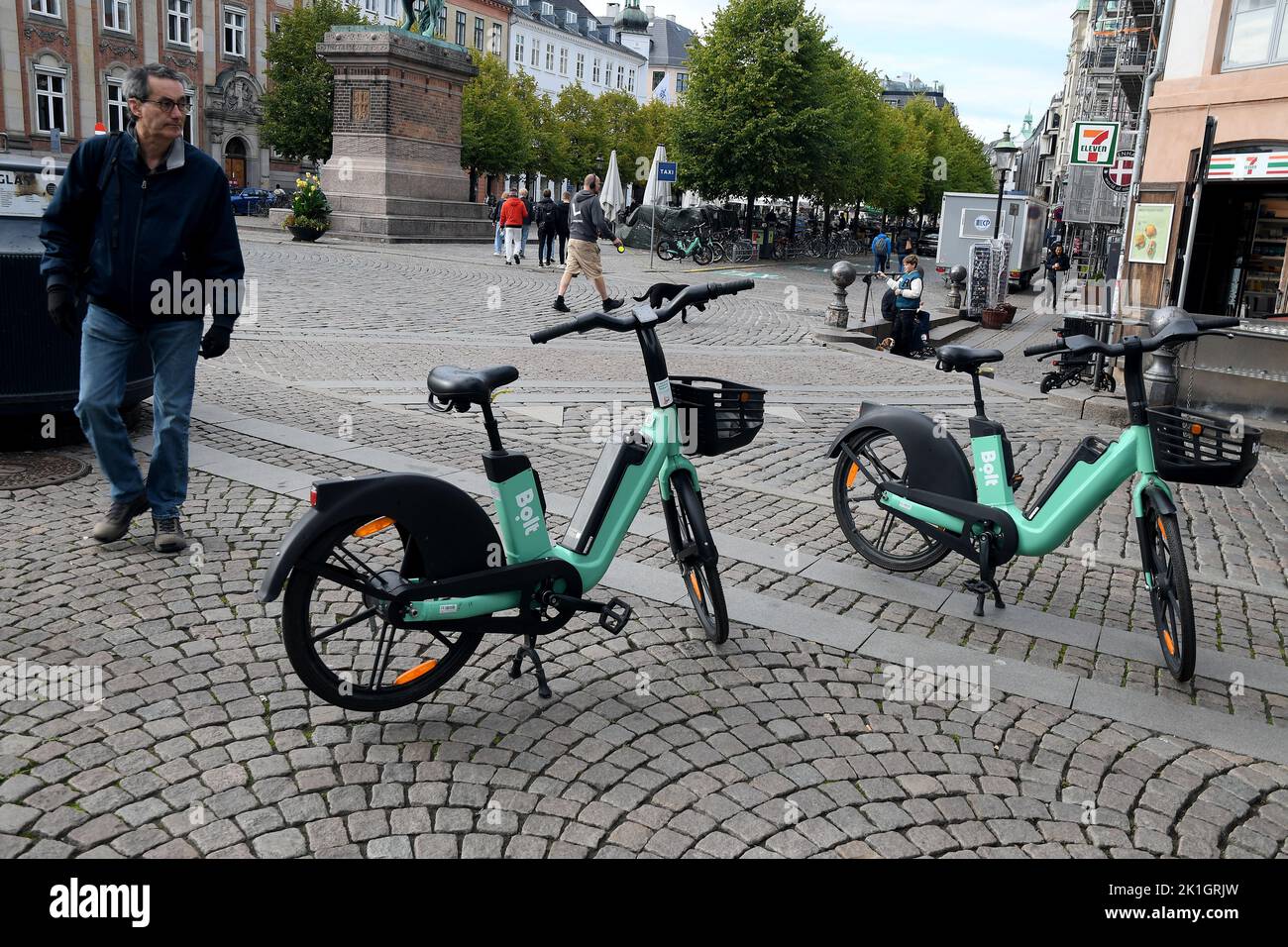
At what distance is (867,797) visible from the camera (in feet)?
10.8

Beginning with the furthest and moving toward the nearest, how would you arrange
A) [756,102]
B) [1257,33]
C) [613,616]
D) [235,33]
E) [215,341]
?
[235,33] < [756,102] < [1257,33] < [215,341] < [613,616]

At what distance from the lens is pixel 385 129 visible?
29.2m

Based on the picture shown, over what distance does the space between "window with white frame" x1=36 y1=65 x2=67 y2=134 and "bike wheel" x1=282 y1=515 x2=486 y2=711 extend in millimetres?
51778

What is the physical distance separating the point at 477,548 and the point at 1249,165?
44.2ft

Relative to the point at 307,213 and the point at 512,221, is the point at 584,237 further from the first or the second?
the point at 307,213

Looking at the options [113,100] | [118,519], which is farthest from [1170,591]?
[113,100]

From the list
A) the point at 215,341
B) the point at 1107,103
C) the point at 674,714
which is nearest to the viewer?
the point at 674,714

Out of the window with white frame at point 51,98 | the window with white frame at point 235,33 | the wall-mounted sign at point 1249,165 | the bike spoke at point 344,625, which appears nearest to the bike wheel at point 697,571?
the bike spoke at point 344,625

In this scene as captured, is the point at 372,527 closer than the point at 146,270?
Yes

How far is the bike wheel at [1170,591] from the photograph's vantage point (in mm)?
4160

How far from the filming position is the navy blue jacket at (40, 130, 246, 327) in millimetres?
4680

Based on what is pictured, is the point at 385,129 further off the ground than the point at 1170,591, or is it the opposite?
the point at 385,129
